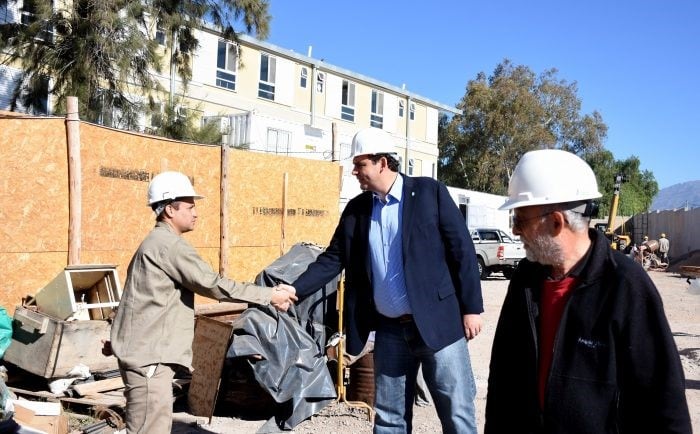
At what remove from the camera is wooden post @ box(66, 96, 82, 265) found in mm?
6910

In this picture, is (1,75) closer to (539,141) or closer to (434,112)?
(434,112)

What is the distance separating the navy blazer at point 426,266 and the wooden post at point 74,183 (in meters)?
4.17

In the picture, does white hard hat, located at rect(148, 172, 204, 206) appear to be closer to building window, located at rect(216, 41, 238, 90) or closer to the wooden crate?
the wooden crate

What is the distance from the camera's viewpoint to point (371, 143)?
3.75m

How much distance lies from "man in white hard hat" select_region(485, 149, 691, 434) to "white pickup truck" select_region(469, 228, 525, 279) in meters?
19.4

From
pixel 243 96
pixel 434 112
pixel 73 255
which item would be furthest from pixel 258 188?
pixel 434 112

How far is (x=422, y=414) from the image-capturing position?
6.09 metres

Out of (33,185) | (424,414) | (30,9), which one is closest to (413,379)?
(424,414)

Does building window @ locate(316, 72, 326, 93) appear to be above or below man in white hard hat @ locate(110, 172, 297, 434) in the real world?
above

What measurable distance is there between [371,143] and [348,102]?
96.3ft

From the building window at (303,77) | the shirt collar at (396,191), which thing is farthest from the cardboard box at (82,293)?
the building window at (303,77)

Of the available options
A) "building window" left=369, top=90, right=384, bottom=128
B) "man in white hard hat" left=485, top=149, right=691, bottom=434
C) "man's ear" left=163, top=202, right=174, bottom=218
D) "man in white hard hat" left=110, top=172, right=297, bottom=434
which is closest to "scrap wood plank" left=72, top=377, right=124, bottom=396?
"man in white hard hat" left=110, top=172, right=297, bottom=434

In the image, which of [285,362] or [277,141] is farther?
[277,141]

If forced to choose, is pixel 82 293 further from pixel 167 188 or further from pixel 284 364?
pixel 167 188
